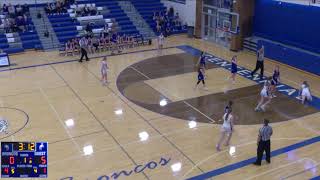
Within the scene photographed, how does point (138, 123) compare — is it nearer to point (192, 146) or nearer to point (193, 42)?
point (192, 146)

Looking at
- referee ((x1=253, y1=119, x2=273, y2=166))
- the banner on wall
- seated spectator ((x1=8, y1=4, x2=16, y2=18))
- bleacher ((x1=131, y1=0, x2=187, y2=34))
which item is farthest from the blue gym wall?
seated spectator ((x1=8, y1=4, x2=16, y2=18))

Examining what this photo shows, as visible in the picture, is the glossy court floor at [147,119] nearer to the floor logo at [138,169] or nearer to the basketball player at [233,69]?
the floor logo at [138,169]

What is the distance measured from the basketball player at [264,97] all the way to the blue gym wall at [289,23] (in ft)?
23.4

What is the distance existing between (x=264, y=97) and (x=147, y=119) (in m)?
5.08

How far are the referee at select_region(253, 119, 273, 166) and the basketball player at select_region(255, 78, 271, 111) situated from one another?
413cm

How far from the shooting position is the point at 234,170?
38.3ft

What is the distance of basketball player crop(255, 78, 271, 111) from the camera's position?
50.8 ft

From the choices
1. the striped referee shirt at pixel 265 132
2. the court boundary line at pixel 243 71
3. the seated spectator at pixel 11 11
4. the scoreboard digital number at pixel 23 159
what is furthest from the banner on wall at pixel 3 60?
the striped referee shirt at pixel 265 132

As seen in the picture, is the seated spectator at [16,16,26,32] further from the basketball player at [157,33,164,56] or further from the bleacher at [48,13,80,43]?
the basketball player at [157,33,164,56]

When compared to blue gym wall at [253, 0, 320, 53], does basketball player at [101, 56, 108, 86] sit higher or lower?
lower

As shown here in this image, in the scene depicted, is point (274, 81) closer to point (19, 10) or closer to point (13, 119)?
point (13, 119)

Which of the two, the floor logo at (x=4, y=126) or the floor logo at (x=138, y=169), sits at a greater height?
the floor logo at (x=4, y=126)

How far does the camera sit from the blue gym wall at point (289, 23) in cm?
2169

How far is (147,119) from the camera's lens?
15266 mm
